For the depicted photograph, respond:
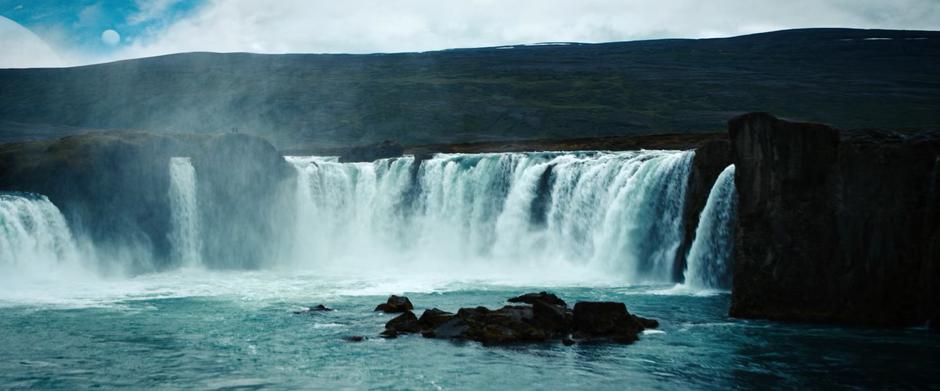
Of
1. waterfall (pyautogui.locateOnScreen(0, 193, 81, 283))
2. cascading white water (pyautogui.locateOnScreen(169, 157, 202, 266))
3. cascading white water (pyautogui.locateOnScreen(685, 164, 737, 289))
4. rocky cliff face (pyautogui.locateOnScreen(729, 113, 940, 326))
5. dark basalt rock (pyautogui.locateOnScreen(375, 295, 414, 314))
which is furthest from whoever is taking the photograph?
cascading white water (pyautogui.locateOnScreen(169, 157, 202, 266))

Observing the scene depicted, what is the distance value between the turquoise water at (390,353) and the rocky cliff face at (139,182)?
1001 cm

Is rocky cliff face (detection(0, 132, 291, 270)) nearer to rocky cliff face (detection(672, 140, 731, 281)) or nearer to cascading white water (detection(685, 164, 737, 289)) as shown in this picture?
rocky cliff face (detection(672, 140, 731, 281))

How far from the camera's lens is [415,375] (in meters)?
19.3

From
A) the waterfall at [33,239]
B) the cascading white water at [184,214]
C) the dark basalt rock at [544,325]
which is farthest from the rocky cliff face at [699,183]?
the waterfall at [33,239]

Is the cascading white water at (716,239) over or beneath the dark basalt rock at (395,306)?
over

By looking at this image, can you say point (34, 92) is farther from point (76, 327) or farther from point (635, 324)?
point (635, 324)

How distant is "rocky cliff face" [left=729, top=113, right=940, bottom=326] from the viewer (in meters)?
23.0

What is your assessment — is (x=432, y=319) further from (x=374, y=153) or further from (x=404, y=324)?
(x=374, y=153)

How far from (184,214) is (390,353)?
77.7 ft

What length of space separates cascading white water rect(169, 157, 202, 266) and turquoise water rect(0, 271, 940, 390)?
12343 mm

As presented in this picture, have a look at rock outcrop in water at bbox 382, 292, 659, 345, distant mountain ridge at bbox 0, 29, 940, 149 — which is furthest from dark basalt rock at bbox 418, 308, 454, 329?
distant mountain ridge at bbox 0, 29, 940, 149

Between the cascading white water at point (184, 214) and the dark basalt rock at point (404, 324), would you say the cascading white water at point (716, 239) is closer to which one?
the dark basalt rock at point (404, 324)

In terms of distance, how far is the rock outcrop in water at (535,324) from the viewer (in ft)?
74.2

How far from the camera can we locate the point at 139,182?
40.8 metres
